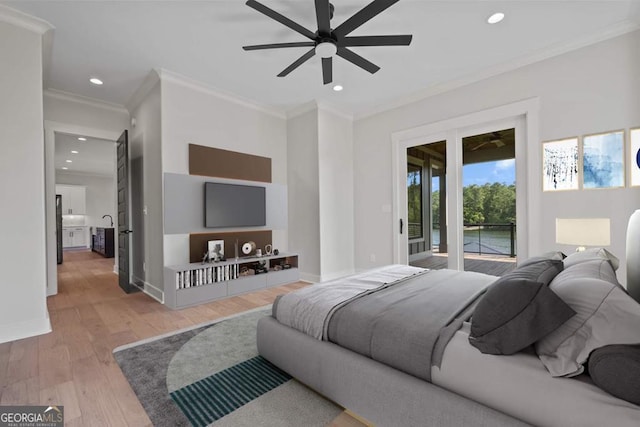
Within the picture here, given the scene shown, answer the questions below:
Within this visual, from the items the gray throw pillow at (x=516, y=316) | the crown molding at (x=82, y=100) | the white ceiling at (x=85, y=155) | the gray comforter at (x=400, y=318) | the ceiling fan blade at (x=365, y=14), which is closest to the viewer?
the gray throw pillow at (x=516, y=316)

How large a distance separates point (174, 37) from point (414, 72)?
2.81 metres

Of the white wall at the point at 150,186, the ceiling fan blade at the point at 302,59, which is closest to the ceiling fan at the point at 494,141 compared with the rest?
the ceiling fan blade at the point at 302,59

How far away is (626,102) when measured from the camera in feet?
8.69

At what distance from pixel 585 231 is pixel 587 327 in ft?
6.01

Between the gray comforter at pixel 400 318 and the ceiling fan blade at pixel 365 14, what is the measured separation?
1.94m

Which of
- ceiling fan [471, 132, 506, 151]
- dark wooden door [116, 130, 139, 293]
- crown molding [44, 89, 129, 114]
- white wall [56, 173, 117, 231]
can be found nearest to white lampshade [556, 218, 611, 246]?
ceiling fan [471, 132, 506, 151]

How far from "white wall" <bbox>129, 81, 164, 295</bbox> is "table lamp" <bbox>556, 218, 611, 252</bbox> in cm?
427

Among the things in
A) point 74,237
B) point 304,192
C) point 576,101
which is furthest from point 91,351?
point 74,237

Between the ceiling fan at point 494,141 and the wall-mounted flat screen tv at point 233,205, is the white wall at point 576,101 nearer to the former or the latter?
the ceiling fan at point 494,141

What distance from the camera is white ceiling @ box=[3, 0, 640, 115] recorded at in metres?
A: 2.42

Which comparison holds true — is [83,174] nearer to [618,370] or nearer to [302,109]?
[302,109]

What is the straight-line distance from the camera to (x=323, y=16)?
1.99 metres

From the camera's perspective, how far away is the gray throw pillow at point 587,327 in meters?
0.90

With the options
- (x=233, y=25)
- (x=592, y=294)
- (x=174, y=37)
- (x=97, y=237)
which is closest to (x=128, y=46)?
(x=174, y=37)
